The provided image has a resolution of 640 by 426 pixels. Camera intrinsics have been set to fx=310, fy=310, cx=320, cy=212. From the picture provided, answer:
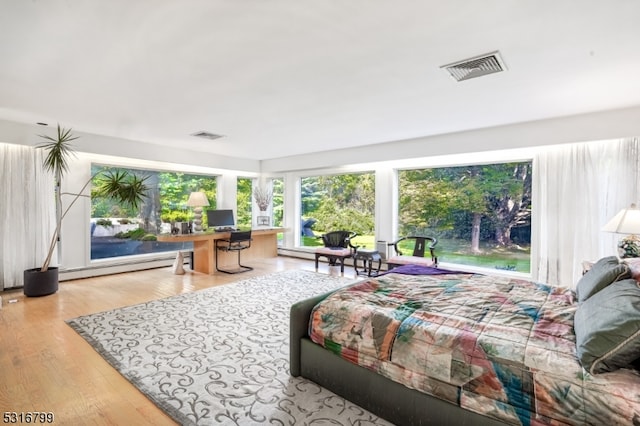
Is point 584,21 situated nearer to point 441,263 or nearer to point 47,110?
point 441,263

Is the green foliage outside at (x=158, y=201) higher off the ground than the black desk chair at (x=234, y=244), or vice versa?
the green foliage outside at (x=158, y=201)

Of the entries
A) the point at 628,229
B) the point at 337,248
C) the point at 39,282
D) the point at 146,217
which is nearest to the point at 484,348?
the point at 628,229

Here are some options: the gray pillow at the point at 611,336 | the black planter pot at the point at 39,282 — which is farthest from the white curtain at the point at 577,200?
the black planter pot at the point at 39,282

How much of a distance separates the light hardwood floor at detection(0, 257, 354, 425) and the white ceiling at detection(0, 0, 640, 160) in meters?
2.53

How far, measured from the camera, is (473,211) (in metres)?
5.52

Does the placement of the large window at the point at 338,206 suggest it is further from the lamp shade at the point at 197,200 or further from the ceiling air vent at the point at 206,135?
the ceiling air vent at the point at 206,135

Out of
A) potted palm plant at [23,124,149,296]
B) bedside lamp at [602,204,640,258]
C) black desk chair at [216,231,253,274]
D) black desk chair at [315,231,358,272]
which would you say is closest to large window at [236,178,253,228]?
black desk chair at [216,231,253,274]

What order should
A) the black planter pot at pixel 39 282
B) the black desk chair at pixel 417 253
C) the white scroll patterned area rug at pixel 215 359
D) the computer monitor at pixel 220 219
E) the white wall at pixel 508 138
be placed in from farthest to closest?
the computer monitor at pixel 220 219, the black desk chair at pixel 417 253, the black planter pot at pixel 39 282, the white wall at pixel 508 138, the white scroll patterned area rug at pixel 215 359

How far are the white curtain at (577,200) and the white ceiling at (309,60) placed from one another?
61cm

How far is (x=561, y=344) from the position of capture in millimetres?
1600

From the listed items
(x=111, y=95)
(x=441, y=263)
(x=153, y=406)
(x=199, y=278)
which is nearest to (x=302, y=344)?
(x=153, y=406)

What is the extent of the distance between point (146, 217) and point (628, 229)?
7.48m

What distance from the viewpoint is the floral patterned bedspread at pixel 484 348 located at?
1.35 meters

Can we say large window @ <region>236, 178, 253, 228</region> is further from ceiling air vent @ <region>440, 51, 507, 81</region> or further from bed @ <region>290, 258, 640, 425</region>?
ceiling air vent @ <region>440, 51, 507, 81</region>
